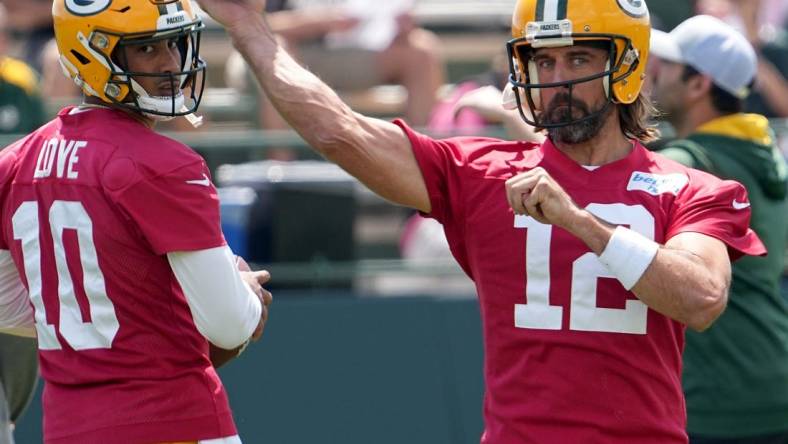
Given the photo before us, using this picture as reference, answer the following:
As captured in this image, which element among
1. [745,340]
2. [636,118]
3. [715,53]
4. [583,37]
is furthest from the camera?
[715,53]

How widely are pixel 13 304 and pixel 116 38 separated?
85cm

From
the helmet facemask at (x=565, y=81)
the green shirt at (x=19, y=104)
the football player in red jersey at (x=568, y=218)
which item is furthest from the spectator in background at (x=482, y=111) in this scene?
the green shirt at (x=19, y=104)

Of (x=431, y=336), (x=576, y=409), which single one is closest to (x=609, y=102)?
(x=576, y=409)

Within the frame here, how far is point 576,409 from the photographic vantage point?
3557 millimetres

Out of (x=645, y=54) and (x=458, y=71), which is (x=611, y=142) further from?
(x=458, y=71)

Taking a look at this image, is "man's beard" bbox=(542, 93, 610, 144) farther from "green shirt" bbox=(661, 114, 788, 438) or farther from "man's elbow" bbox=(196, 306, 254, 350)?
"green shirt" bbox=(661, 114, 788, 438)

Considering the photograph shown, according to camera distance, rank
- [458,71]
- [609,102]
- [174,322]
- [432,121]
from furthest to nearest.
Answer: [458,71] → [432,121] → [609,102] → [174,322]

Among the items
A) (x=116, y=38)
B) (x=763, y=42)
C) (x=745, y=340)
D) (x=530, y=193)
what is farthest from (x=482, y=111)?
(x=763, y=42)

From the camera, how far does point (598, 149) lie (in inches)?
150

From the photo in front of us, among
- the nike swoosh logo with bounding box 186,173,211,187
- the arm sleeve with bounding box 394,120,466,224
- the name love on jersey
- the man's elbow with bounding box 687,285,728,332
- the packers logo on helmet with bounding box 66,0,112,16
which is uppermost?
the packers logo on helmet with bounding box 66,0,112,16

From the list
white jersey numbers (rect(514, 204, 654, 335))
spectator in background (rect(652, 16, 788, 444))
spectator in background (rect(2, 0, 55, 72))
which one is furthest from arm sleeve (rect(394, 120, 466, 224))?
spectator in background (rect(2, 0, 55, 72))

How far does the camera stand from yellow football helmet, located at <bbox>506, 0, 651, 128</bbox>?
12.1 ft

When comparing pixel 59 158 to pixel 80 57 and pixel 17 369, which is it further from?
pixel 17 369

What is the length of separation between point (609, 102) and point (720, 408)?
5.56 ft
